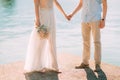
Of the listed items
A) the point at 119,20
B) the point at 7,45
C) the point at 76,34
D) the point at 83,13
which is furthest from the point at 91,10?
the point at 119,20

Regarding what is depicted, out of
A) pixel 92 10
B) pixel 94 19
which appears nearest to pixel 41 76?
pixel 94 19

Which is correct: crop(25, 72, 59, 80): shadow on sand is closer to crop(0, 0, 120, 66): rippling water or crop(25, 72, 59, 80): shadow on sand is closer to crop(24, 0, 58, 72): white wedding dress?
crop(24, 0, 58, 72): white wedding dress

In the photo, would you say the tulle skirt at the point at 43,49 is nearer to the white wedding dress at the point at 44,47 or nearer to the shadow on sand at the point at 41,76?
the white wedding dress at the point at 44,47

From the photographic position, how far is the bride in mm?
7469

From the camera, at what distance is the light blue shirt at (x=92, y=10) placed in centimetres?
765

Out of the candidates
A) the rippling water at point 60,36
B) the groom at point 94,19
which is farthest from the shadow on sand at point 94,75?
the rippling water at point 60,36

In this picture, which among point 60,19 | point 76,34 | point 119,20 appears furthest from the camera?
point 60,19

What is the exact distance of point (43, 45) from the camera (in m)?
7.65

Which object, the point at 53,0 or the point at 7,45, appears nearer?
the point at 53,0

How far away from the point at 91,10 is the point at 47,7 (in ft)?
2.97

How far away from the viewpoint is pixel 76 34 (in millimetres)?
13953

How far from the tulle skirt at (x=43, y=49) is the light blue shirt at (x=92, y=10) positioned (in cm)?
70

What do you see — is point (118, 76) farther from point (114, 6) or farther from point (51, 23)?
point (114, 6)

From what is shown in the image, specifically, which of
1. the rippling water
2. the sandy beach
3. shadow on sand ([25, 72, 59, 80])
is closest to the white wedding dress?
shadow on sand ([25, 72, 59, 80])
